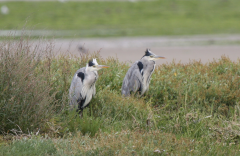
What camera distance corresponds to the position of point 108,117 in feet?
20.2

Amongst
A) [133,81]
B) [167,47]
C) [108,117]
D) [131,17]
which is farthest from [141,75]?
[131,17]

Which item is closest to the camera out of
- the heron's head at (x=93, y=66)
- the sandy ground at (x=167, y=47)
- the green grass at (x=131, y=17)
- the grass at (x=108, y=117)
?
the grass at (x=108, y=117)

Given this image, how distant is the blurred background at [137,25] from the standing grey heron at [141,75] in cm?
590

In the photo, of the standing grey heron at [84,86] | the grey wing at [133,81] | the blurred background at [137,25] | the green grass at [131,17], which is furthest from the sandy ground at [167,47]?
the standing grey heron at [84,86]

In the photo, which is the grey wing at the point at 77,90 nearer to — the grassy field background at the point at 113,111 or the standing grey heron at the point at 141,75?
the grassy field background at the point at 113,111

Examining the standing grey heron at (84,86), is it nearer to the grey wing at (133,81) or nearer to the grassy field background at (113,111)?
the grassy field background at (113,111)

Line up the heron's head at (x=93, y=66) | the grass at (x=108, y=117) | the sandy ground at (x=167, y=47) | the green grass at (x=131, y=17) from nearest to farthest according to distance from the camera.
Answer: the grass at (x=108, y=117)
the heron's head at (x=93, y=66)
the sandy ground at (x=167, y=47)
the green grass at (x=131, y=17)

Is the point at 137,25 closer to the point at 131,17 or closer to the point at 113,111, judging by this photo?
the point at 131,17

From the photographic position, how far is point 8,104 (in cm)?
518

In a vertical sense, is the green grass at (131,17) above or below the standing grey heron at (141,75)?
above

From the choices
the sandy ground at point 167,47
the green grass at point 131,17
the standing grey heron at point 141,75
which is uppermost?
the green grass at point 131,17

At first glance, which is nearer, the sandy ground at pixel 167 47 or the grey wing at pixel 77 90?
the grey wing at pixel 77 90

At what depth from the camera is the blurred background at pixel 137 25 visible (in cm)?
1666

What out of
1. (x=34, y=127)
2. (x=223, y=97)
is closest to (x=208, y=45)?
(x=223, y=97)
